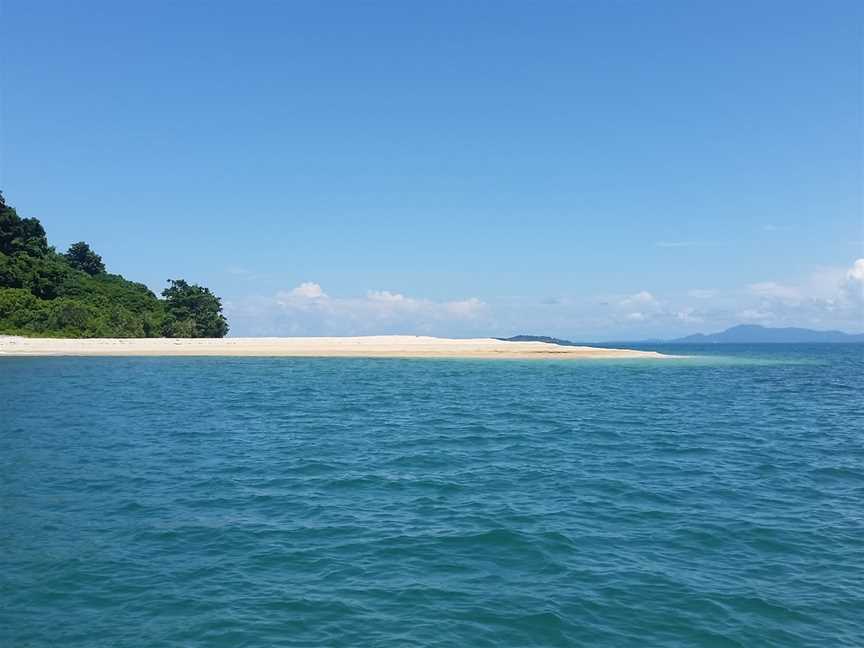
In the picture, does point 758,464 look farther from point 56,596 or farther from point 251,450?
point 56,596

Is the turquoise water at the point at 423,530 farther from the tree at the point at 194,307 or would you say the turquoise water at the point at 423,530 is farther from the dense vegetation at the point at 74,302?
the tree at the point at 194,307

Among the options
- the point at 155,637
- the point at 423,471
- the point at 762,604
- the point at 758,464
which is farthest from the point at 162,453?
the point at 758,464

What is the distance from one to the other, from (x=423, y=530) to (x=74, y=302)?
267 ft

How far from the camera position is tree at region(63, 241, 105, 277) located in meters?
113

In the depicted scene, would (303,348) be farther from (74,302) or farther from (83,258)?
(83,258)

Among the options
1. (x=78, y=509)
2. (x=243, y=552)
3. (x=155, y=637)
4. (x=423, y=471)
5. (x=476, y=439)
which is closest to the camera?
(x=155, y=637)

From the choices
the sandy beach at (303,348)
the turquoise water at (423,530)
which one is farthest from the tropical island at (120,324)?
the turquoise water at (423,530)

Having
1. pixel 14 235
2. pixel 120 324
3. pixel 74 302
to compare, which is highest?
pixel 14 235

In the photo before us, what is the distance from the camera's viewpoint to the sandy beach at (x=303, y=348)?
218 feet

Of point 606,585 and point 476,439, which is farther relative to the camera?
point 476,439

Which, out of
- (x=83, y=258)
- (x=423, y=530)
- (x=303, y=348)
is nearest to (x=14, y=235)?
(x=83, y=258)

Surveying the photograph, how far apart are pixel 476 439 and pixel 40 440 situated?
1461 cm

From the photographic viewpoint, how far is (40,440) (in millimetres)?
19953

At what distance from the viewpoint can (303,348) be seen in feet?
272
